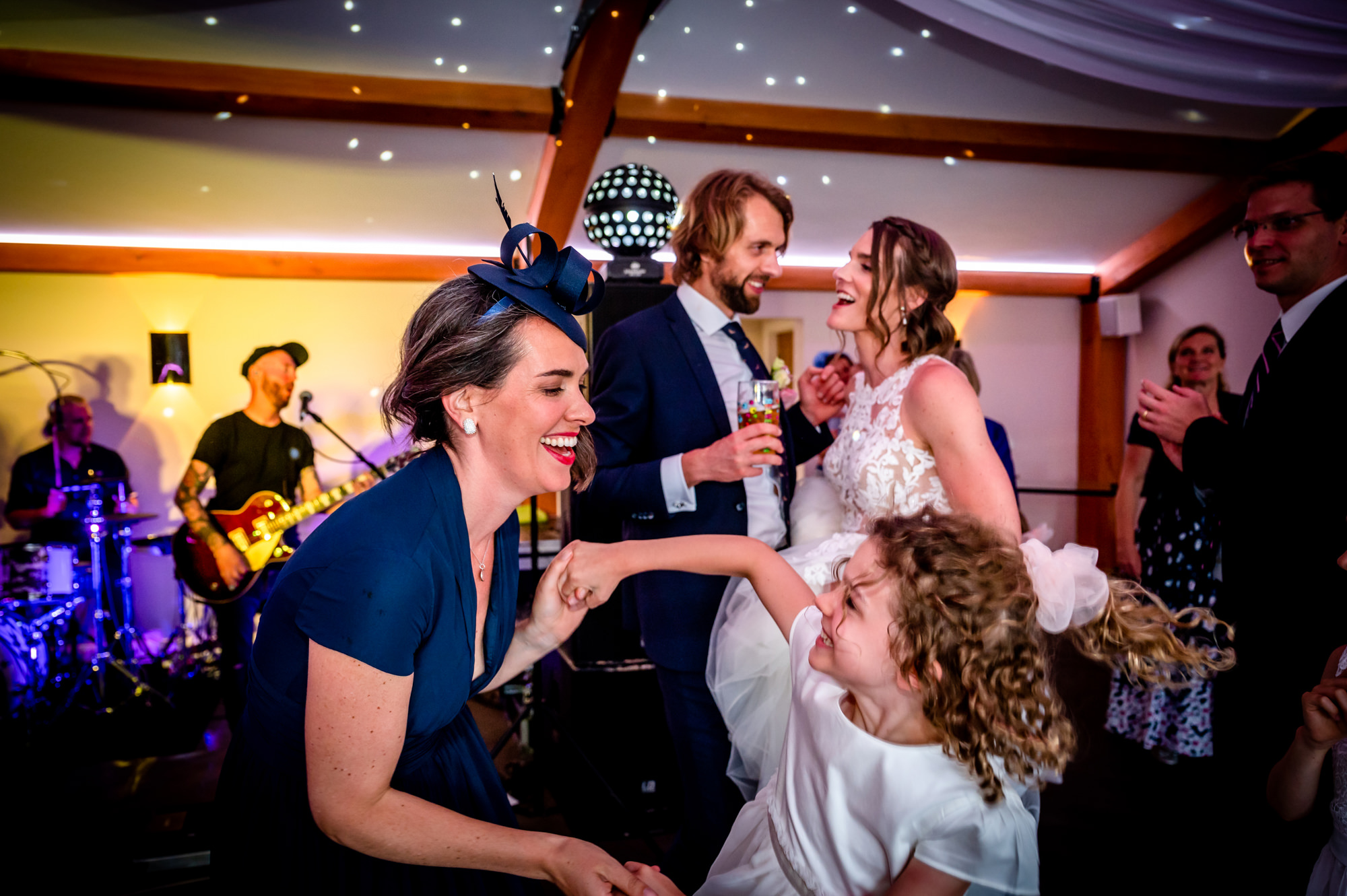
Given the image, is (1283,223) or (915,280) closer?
(1283,223)

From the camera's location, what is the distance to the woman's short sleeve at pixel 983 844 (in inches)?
43.3

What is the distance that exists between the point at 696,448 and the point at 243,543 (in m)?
3.18

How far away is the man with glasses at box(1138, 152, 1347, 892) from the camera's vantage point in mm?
1670

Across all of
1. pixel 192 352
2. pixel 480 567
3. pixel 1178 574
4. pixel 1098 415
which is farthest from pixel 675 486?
pixel 1098 415

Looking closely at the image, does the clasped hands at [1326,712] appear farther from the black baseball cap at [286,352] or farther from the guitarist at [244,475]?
the black baseball cap at [286,352]

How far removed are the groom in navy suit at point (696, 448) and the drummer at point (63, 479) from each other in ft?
12.4

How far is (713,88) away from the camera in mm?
4648

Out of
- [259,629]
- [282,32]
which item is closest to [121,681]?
[282,32]

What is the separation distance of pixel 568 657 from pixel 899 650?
1919mm

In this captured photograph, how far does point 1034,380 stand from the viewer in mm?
7312

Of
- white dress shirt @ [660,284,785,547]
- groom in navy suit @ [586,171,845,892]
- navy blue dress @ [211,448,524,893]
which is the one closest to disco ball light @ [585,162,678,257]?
groom in navy suit @ [586,171,845,892]

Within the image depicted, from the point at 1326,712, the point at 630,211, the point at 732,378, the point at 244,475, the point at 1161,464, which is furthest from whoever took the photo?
the point at 244,475

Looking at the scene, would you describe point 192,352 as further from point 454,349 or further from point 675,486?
point 454,349

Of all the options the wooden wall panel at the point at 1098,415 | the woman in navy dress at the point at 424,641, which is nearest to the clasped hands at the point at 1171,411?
the woman in navy dress at the point at 424,641
